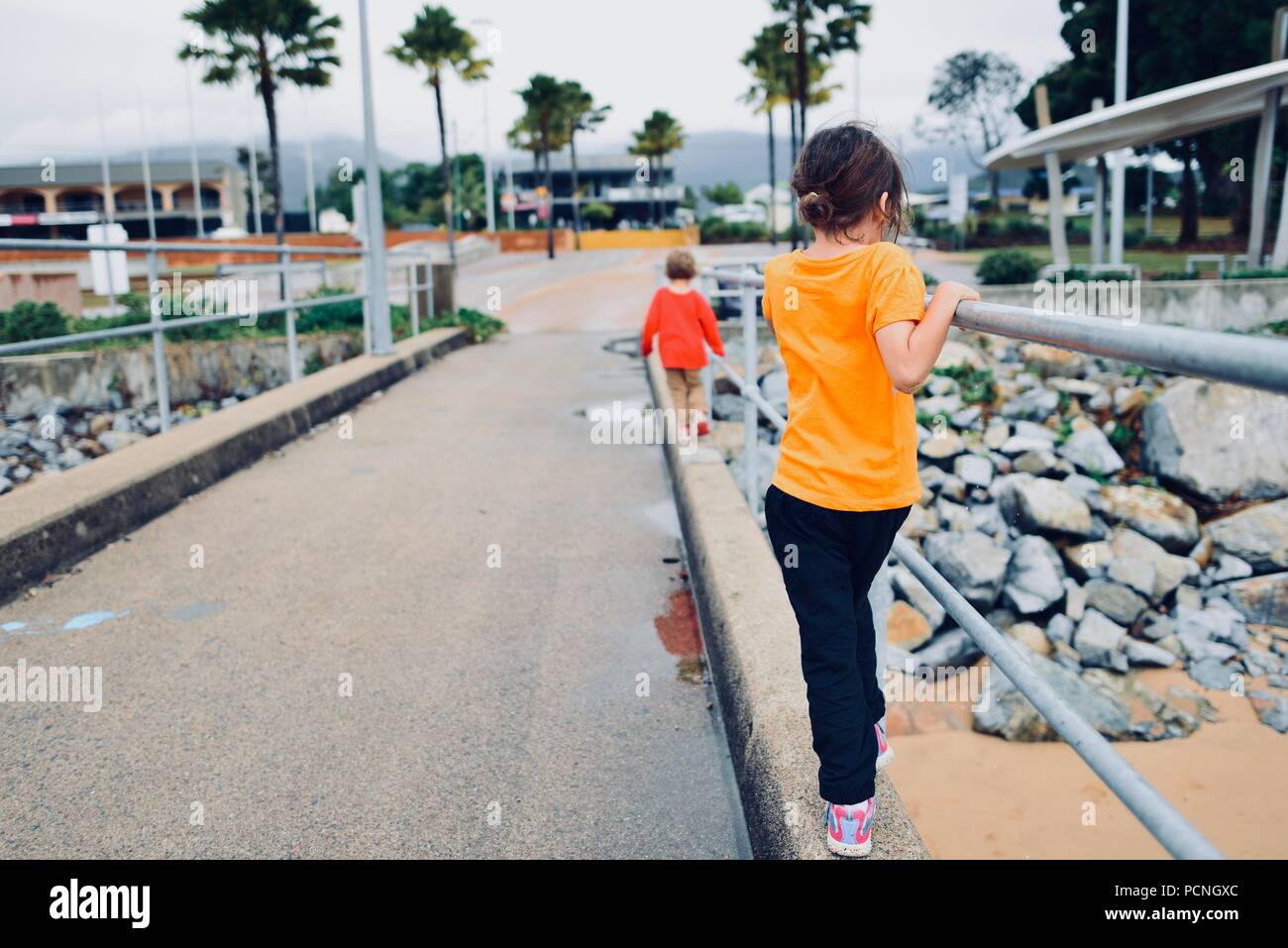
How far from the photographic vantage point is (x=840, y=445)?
2.13 meters

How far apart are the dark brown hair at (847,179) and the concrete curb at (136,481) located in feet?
11.4

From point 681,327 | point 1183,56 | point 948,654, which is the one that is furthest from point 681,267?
point 1183,56

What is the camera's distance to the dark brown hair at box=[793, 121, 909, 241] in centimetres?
207

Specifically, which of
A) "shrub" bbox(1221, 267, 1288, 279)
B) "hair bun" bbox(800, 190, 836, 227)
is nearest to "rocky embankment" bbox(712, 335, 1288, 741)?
"hair bun" bbox(800, 190, 836, 227)

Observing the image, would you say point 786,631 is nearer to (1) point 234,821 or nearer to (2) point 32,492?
(1) point 234,821

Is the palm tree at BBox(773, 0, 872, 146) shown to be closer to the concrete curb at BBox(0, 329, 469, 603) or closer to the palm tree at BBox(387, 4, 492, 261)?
the palm tree at BBox(387, 4, 492, 261)

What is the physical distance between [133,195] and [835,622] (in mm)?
84231

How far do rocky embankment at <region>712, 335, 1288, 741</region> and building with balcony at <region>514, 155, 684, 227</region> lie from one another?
8431 cm

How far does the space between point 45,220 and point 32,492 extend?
63531mm

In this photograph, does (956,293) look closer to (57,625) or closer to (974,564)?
(57,625)

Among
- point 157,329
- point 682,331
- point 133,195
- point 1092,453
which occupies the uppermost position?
point 133,195

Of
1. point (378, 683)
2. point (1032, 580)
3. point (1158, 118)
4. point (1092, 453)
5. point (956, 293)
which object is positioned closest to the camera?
point (956, 293)
